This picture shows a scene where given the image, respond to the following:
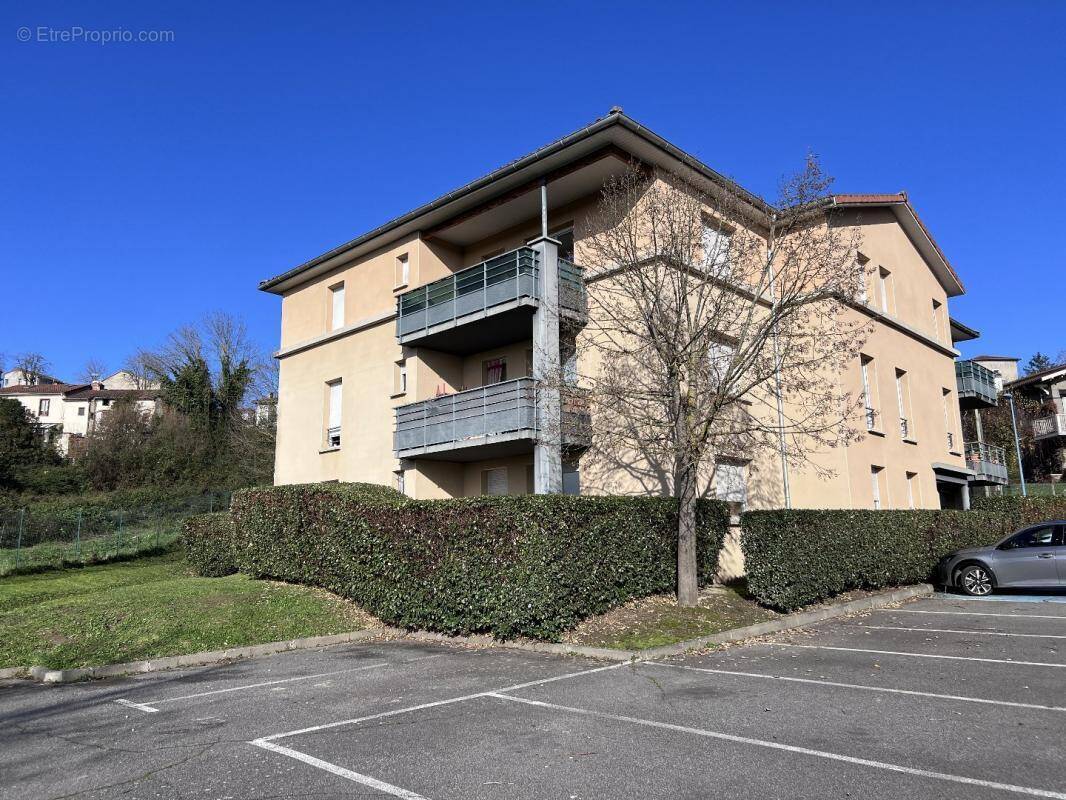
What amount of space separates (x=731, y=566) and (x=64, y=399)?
70.5 meters

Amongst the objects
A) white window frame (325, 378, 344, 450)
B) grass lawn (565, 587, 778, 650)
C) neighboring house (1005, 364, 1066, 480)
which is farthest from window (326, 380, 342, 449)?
neighboring house (1005, 364, 1066, 480)

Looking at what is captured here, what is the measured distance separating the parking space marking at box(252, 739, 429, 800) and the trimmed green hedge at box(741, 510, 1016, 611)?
28.1 ft

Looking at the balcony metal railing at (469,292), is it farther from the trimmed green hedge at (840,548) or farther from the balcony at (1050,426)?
the balcony at (1050,426)

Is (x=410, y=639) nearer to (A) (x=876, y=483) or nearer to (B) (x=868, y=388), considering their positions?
(A) (x=876, y=483)

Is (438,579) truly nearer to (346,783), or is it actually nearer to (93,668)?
(93,668)

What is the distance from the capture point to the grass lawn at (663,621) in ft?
33.4

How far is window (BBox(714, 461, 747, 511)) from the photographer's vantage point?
16.3m

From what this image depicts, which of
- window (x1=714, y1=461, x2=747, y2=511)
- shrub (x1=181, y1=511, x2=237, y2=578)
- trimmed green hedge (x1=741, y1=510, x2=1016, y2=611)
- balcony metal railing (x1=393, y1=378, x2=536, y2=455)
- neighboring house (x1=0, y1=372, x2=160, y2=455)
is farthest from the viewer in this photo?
neighboring house (x1=0, y1=372, x2=160, y2=455)

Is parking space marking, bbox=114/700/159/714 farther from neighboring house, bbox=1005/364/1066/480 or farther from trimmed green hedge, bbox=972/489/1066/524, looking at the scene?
neighboring house, bbox=1005/364/1066/480

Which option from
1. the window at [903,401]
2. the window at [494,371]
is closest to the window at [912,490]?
the window at [903,401]

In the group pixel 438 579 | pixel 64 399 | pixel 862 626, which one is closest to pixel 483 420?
pixel 438 579

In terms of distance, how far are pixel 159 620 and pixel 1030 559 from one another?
15.9 m

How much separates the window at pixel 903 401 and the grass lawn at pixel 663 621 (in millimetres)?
12230

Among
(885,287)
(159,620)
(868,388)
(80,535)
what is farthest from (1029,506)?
(80,535)
